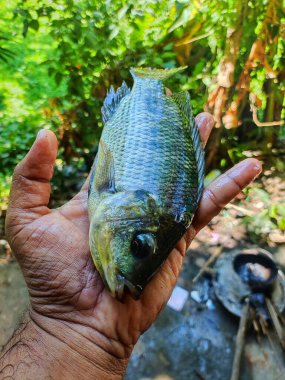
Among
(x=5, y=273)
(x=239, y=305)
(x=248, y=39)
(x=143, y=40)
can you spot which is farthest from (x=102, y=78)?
(x=239, y=305)

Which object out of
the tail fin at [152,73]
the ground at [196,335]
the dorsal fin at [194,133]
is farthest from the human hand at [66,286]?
the ground at [196,335]

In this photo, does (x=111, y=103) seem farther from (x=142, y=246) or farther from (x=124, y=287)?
(x=124, y=287)

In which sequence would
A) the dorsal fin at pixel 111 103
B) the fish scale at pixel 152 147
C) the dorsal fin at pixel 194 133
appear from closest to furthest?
the fish scale at pixel 152 147 < the dorsal fin at pixel 194 133 < the dorsal fin at pixel 111 103

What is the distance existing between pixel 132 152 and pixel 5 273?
259cm

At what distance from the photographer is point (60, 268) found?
6.27 ft

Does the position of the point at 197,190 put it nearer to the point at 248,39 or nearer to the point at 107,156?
the point at 107,156

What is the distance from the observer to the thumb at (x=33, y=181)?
1.98 meters

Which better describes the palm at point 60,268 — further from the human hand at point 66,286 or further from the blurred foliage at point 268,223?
the blurred foliage at point 268,223

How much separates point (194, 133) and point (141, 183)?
616mm

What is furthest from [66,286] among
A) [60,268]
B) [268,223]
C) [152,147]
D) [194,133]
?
[268,223]

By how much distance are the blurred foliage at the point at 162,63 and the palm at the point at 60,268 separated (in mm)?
1804

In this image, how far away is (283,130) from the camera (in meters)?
5.48

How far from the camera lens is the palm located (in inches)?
73.5

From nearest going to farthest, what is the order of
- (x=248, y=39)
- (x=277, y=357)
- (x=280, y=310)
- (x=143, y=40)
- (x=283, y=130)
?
(x=277, y=357)
(x=280, y=310)
(x=248, y=39)
(x=143, y=40)
(x=283, y=130)
